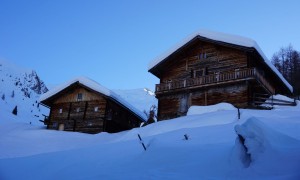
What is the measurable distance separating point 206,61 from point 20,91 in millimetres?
59880

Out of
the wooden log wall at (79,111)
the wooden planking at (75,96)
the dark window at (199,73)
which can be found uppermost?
the dark window at (199,73)

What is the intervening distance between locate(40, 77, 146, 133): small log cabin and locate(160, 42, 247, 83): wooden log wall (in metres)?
5.43

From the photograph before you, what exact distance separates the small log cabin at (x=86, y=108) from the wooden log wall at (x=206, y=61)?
5431 mm

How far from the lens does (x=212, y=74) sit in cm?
2327

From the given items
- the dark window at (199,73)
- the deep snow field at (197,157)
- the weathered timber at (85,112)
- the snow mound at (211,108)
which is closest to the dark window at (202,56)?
the dark window at (199,73)

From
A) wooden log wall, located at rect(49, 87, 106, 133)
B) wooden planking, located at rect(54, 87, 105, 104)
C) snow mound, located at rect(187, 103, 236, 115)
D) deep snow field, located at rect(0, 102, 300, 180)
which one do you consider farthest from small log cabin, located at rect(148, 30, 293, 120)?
wooden planking, located at rect(54, 87, 105, 104)

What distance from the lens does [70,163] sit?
1210 centimetres

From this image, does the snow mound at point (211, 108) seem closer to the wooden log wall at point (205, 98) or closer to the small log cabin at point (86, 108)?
the wooden log wall at point (205, 98)

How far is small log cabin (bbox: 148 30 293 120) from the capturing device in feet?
71.9

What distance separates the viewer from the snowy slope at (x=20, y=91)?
56.0m

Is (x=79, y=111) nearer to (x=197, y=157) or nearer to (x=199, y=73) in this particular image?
(x=199, y=73)

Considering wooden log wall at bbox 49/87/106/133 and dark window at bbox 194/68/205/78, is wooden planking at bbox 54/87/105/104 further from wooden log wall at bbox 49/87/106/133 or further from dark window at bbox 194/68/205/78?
dark window at bbox 194/68/205/78

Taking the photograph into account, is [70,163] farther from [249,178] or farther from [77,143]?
[77,143]

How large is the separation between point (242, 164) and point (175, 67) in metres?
19.3
